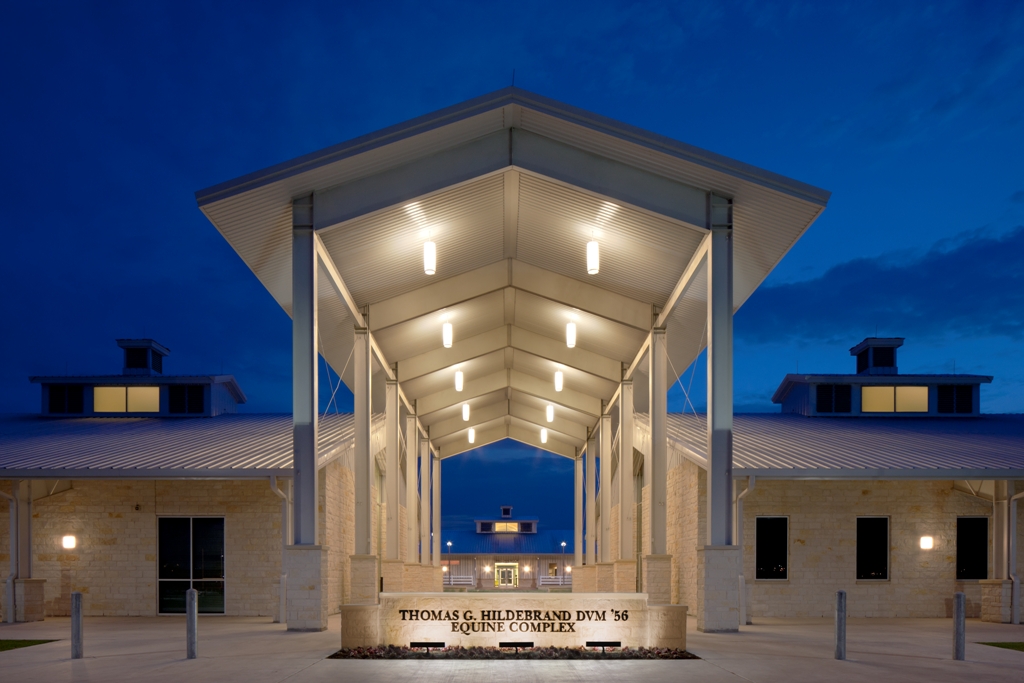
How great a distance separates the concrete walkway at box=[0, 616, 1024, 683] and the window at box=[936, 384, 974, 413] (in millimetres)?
16610

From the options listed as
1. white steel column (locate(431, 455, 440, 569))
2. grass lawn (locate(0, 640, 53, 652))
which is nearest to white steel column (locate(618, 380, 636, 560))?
white steel column (locate(431, 455, 440, 569))

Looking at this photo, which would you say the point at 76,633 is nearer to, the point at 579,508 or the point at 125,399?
the point at 125,399

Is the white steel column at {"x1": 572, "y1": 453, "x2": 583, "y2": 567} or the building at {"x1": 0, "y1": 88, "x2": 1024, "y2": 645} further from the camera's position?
the white steel column at {"x1": 572, "y1": 453, "x2": 583, "y2": 567}

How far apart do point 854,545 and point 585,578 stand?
1887 centimetres

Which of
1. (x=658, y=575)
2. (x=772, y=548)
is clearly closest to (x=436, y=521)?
(x=772, y=548)

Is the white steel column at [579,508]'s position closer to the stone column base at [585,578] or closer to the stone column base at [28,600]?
the stone column base at [585,578]

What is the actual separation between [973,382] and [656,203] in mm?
20835

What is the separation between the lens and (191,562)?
22.3 m

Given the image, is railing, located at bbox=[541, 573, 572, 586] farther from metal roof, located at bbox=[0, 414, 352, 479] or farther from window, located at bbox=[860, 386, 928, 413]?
metal roof, located at bbox=[0, 414, 352, 479]

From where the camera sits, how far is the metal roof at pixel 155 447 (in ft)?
63.8

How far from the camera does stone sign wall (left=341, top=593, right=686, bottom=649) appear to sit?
1266 centimetres

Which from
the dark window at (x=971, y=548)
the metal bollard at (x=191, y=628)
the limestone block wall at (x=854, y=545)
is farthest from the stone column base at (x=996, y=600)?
the metal bollard at (x=191, y=628)

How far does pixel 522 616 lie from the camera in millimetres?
12703

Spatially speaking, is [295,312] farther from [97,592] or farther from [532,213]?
[97,592]
